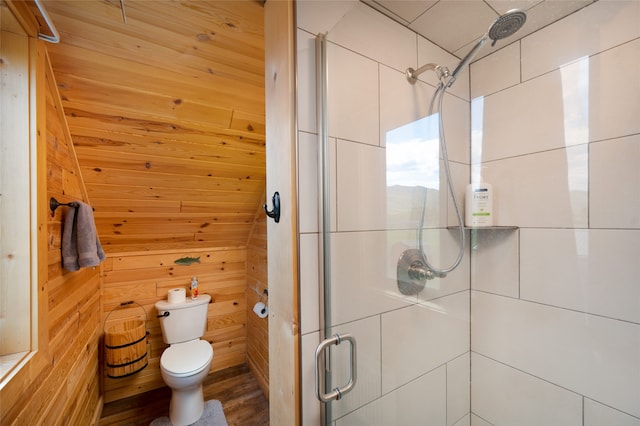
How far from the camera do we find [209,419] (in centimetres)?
187

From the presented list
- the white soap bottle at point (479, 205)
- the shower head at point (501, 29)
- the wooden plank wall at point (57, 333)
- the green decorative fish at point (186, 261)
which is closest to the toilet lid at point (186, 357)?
the wooden plank wall at point (57, 333)

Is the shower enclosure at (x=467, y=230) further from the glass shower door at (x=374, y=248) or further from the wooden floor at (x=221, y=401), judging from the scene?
the wooden floor at (x=221, y=401)

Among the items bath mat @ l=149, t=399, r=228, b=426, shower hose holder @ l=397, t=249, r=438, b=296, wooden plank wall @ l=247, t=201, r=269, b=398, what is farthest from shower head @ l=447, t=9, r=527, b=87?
bath mat @ l=149, t=399, r=228, b=426

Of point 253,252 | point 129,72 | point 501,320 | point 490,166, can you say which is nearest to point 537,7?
point 490,166

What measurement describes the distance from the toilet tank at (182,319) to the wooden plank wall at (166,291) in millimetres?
166

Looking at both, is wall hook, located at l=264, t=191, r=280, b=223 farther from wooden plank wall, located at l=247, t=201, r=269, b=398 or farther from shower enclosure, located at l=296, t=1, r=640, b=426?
wooden plank wall, located at l=247, t=201, r=269, b=398

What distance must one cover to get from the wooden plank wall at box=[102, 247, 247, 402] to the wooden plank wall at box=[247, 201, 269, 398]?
A: 12 cm

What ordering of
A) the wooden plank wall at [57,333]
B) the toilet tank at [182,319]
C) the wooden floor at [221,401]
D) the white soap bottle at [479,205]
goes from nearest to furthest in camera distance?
1. the wooden plank wall at [57,333]
2. the white soap bottle at [479,205]
3. the wooden floor at [221,401]
4. the toilet tank at [182,319]

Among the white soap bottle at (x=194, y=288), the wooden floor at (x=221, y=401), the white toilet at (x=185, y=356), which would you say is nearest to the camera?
the white toilet at (x=185, y=356)

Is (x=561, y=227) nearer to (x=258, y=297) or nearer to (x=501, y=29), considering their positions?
(x=501, y=29)

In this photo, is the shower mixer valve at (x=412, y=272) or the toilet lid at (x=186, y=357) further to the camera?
the toilet lid at (x=186, y=357)

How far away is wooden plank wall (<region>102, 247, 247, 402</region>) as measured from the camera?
2117 millimetres

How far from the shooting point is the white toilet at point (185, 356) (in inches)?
69.6

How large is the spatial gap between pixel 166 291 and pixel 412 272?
219cm
